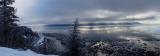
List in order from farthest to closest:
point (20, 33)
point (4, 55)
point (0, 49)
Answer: point (20, 33), point (0, 49), point (4, 55)

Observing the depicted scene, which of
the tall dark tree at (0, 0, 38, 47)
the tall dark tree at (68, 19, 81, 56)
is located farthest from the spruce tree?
the tall dark tree at (68, 19, 81, 56)

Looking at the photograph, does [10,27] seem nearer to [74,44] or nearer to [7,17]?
[7,17]

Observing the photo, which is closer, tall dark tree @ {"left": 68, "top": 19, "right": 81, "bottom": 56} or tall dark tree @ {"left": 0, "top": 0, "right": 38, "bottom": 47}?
tall dark tree @ {"left": 0, "top": 0, "right": 38, "bottom": 47}

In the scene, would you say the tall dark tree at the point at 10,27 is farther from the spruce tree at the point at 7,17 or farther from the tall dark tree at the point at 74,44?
the tall dark tree at the point at 74,44

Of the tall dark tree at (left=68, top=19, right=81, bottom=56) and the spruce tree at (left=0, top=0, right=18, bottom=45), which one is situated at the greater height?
the spruce tree at (left=0, top=0, right=18, bottom=45)

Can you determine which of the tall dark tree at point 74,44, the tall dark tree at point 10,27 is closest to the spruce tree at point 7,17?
the tall dark tree at point 10,27

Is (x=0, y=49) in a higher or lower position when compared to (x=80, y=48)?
higher

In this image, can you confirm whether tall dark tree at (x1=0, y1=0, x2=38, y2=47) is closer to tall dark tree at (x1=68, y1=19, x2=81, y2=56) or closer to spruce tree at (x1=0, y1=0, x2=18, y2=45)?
spruce tree at (x1=0, y1=0, x2=18, y2=45)

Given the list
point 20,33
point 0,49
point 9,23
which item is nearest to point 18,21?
point 9,23

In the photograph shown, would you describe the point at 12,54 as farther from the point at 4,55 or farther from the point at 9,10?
the point at 9,10

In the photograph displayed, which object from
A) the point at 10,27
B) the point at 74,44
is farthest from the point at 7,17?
the point at 74,44

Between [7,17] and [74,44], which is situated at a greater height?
[7,17]
